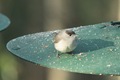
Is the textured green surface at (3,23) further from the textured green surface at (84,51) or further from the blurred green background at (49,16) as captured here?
the blurred green background at (49,16)

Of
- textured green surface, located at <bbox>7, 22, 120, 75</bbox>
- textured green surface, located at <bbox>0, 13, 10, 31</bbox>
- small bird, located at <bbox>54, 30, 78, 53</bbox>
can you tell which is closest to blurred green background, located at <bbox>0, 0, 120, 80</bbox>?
textured green surface, located at <bbox>0, 13, 10, 31</bbox>

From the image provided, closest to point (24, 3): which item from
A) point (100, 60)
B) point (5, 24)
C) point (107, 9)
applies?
point (107, 9)

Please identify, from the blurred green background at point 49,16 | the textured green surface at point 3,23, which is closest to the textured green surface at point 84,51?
the textured green surface at point 3,23

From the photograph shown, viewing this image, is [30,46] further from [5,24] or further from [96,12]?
[96,12]

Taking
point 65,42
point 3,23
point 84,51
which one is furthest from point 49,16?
point 84,51

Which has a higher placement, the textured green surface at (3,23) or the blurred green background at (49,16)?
the textured green surface at (3,23)

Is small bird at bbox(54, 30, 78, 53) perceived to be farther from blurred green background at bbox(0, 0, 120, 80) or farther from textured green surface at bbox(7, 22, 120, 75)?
blurred green background at bbox(0, 0, 120, 80)

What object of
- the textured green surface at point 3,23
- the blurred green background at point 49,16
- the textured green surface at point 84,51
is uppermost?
the textured green surface at point 84,51
